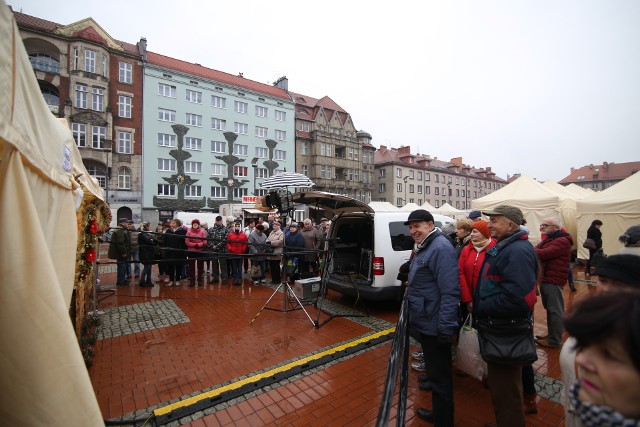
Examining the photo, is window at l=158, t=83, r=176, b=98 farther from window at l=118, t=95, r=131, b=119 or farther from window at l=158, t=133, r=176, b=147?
window at l=158, t=133, r=176, b=147

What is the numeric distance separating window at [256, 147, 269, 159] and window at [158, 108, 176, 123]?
10.4m

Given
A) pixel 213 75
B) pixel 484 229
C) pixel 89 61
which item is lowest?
pixel 484 229

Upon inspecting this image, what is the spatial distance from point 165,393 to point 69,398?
9.05 feet

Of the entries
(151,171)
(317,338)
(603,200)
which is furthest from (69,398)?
(151,171)

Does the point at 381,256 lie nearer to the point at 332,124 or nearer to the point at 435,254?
the point at 435,254

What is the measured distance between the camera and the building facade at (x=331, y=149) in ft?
144

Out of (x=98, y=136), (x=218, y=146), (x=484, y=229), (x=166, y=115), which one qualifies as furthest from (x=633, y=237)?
(x=166, y=115)

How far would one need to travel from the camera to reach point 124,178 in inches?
1203

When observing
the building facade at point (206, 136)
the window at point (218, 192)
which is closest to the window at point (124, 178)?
the building facade at point (206, 136)

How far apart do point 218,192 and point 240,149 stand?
6353 mm

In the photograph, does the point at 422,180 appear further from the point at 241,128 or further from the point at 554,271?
the point at 554,271

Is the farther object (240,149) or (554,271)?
(240,149)

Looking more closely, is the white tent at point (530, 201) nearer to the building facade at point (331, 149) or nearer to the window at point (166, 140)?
the building facade at point (331, 149)

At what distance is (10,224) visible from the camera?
1.20 m
